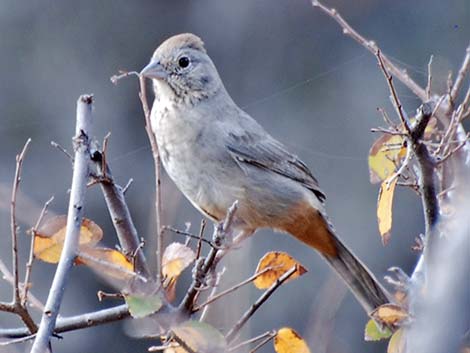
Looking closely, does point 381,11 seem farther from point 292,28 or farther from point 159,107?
point 159,107

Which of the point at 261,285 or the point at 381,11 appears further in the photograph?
the point at 381,11

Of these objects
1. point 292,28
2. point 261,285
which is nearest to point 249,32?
point 292,28

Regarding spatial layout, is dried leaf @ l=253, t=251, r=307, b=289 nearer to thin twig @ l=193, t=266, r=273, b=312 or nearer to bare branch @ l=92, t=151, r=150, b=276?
thin twig @ l=193, t=266, r=273, b=312

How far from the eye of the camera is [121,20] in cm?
721

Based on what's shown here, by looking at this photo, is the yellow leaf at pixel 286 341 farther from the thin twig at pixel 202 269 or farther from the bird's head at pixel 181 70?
the bird's head at pixel 181 70

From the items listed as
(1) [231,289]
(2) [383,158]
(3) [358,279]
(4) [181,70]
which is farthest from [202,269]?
(4) [181,70]

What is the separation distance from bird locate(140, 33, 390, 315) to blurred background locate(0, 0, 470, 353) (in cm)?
198

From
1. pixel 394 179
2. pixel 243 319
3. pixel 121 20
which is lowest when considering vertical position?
pixel 243 319

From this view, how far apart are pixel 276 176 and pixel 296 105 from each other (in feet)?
9.33

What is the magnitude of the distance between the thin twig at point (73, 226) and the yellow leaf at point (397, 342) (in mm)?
935

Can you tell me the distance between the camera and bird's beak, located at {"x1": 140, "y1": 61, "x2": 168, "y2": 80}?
3771 mm

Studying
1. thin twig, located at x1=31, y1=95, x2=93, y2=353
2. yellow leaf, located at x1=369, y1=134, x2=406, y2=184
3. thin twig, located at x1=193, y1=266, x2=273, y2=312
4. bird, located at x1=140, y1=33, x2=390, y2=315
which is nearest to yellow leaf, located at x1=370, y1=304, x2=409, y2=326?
thin twig, located at x1=193, y1=266, x2=273, y2=312

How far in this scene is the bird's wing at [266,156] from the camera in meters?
3.82

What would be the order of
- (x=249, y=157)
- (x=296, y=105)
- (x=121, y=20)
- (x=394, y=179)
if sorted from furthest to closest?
(x=121, y=20), (x=296, y=105), (x=249, y=157), (x=394, y=179)
